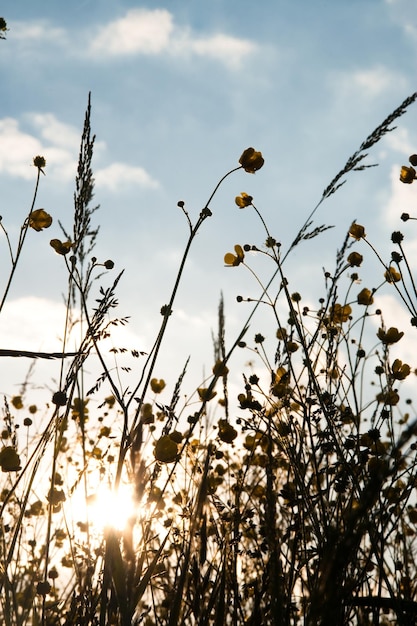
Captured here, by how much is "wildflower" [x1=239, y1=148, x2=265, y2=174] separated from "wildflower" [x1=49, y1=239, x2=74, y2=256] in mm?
753

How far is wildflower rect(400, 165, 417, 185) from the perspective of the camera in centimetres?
242

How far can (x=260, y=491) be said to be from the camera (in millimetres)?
2795

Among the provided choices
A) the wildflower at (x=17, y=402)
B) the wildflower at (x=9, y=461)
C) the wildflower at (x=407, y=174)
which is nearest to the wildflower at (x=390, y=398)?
the wildflower at (x=407, y=174)

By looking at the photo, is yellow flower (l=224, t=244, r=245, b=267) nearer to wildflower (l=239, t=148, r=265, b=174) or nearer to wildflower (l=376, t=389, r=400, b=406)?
wildflower (l=239, t=148, r=265, b=174)

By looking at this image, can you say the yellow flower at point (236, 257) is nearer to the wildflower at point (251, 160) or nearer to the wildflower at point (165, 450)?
the wildflower at point (251, 160)

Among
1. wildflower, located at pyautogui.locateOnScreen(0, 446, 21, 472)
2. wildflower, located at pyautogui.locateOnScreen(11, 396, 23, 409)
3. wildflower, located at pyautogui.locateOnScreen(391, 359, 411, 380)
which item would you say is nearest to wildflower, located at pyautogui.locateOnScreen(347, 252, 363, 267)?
wildflower, located at pyautogui.locateOnScreen(391, 359, 411, 380)

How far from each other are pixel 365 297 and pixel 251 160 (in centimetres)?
96

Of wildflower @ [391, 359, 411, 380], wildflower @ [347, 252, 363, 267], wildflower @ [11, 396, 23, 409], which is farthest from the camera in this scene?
wildflower @ [11, 396, 23, 409]

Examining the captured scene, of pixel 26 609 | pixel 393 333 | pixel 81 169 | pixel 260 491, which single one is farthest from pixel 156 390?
pixel 26 609

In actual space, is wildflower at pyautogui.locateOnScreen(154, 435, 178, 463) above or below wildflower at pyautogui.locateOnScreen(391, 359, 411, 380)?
below

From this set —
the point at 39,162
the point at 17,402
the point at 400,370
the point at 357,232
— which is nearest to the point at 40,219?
the point at 39,162

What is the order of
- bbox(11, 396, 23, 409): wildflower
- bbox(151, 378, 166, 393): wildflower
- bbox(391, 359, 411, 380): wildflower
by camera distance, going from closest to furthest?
bbox(391, 359, 411, 380): wildflower → bbox(151, 378, 166, 393): wildflower → bbox(11, 396, 23, 409): wildflower

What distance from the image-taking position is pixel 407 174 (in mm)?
2420

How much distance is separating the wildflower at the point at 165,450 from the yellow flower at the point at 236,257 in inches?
54.1
